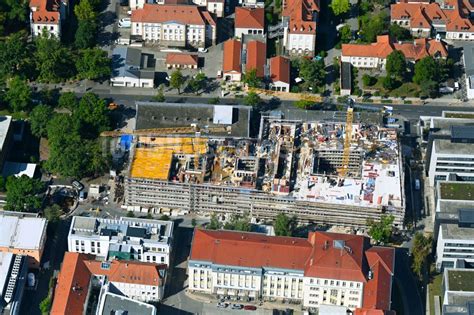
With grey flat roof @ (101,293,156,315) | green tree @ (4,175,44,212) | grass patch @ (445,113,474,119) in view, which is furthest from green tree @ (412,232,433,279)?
green tree @ (4,175,44,212)

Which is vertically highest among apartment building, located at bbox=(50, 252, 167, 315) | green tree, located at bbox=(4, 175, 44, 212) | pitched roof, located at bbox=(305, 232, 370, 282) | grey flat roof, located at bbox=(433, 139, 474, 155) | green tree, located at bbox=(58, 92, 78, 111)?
green tree, located at bbox=(58, 92, 78, 111)

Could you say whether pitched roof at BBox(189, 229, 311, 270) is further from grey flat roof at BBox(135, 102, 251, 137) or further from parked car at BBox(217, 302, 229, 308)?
grey flat roof at BBox(135, 102, 251, 137)

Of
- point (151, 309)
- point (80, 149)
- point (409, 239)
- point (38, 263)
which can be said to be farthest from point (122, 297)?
point (409, 239)

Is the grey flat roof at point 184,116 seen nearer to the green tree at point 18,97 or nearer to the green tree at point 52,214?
the green tree at point 18,97

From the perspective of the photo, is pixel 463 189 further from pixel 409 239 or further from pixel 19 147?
pixel 19 147

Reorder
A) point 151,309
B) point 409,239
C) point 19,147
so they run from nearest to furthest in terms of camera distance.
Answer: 1. point 151,309
2. point 409,239
3. point 19,147

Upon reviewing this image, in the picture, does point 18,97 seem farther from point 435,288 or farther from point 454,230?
point 435,288
